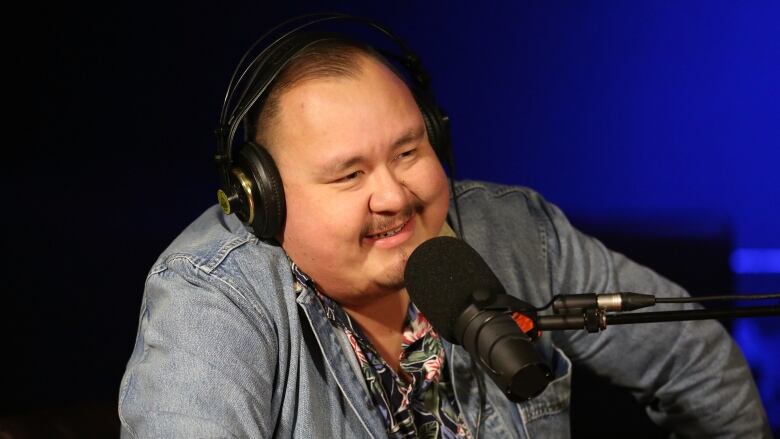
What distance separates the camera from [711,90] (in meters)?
1.93

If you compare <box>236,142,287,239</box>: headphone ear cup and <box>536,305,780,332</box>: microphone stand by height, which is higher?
<box>236,142,287,239</box>: headphone ear cup

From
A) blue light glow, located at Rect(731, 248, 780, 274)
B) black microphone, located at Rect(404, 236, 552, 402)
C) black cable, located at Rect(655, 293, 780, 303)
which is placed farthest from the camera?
blue light glow, located at Rect(731, 248, 780, 274)

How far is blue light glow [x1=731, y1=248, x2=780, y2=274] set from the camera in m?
2.01

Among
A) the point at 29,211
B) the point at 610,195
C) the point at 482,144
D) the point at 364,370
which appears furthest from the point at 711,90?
the point at 29,211

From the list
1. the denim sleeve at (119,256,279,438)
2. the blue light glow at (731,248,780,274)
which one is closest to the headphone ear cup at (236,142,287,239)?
the denim sleeve at (119,256,279,438)

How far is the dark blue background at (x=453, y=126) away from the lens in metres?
1.90

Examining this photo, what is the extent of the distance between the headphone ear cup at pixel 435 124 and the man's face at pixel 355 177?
0.22 feet

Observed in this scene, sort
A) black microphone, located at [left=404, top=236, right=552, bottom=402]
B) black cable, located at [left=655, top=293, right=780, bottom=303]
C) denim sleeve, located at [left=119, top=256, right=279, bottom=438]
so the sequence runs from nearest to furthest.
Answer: black microphone, located at [left=404, top=236, right=552, bottom=402] → black cable, located at [left=655, top=293, right=780, bottom=303] → denim sleeve, located at [left=119, top=256, right=279, bottom=438]

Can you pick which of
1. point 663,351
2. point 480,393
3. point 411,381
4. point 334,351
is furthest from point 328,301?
point 663,351

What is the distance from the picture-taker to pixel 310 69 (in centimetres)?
144

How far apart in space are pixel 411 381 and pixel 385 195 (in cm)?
35

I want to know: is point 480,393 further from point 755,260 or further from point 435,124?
point 755,260

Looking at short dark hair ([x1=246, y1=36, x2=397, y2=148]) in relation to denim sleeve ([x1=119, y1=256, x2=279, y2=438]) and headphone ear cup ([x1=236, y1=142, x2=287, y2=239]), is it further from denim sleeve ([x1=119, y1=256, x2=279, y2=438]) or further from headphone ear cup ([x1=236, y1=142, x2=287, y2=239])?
denim sleeve ([x1=119, y1=256, x2=279, y2=438])

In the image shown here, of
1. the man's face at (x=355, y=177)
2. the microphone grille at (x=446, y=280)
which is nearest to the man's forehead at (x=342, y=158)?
the man's face at (x=355, y=177)
